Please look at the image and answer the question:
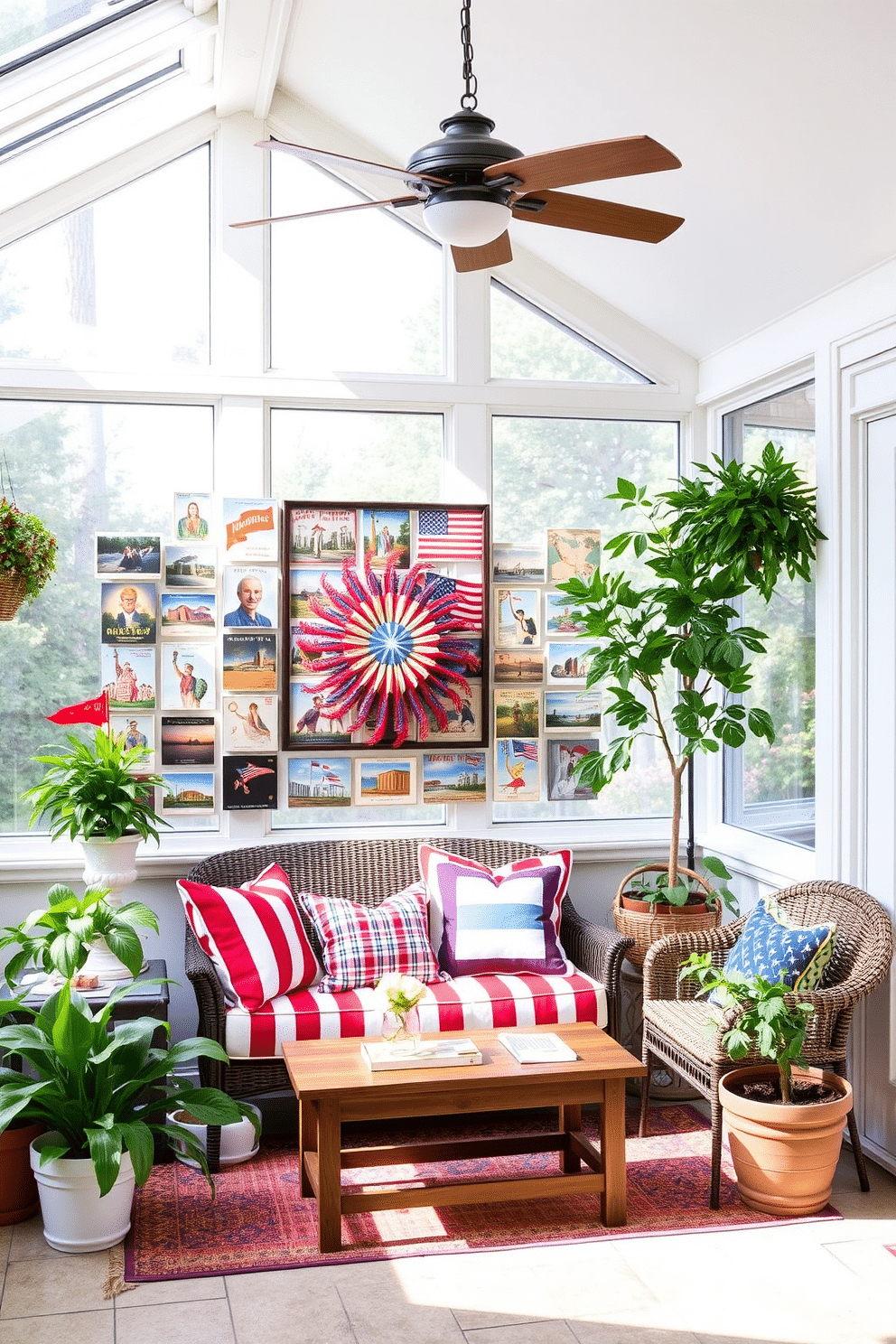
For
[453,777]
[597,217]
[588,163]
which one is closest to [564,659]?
[453,777]

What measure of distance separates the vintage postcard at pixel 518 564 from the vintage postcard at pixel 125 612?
1.34 m

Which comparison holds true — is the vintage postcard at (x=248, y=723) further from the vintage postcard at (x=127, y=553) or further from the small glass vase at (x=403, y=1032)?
the small glass vase at (x=403, y=1032)

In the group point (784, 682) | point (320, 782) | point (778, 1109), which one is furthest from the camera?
point (320, 782)

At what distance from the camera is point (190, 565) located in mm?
4551

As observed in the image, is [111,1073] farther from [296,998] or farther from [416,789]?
[416,789]

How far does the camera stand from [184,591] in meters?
4.55

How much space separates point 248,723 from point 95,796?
0.84 meters

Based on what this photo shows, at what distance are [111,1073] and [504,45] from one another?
3117 mm

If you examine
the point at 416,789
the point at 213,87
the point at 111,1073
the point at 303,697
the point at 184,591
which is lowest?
the point at 111,1073

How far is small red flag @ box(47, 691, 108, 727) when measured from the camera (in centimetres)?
406

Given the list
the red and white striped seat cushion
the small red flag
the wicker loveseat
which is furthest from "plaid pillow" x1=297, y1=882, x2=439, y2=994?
the small red flag

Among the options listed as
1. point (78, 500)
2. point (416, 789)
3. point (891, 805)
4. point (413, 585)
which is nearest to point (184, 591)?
point (78, 500)

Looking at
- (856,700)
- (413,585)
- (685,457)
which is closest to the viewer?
(856,700)

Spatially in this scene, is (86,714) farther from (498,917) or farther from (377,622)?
(498,917)
